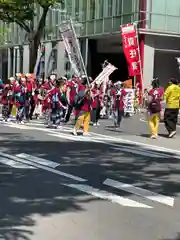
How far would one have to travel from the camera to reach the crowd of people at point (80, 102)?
15.5 metres

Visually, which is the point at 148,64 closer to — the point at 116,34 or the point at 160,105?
the point at 116,34

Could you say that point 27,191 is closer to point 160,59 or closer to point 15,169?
point 15,169

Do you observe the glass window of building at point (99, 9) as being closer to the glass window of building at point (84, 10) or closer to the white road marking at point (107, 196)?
Answer: the glass window of building at point (84, 10)

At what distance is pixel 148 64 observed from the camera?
111 feet

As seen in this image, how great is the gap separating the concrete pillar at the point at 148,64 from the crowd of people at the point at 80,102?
29.9ft

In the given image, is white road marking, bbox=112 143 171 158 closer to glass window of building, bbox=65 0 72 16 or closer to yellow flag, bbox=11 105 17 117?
yellow flag, bbox=11 105 17 117

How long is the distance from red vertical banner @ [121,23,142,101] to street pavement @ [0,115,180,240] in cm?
1755

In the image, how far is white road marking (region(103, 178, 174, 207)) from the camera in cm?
750

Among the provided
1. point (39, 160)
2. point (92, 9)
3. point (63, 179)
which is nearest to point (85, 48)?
point (92, 9)

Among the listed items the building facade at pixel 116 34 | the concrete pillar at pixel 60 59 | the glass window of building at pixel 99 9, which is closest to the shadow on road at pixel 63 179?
the building facade at pixel 116 34

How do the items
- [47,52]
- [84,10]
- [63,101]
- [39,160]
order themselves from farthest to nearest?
[47,52]
[84,10]
[63,101]
[39,160]

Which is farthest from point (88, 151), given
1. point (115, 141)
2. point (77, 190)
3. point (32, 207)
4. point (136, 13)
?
point (136, 13)

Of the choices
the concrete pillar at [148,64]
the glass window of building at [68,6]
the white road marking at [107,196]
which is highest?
the glass window of building at [68,6]

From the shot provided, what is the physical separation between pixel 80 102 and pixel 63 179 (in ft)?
22.5
